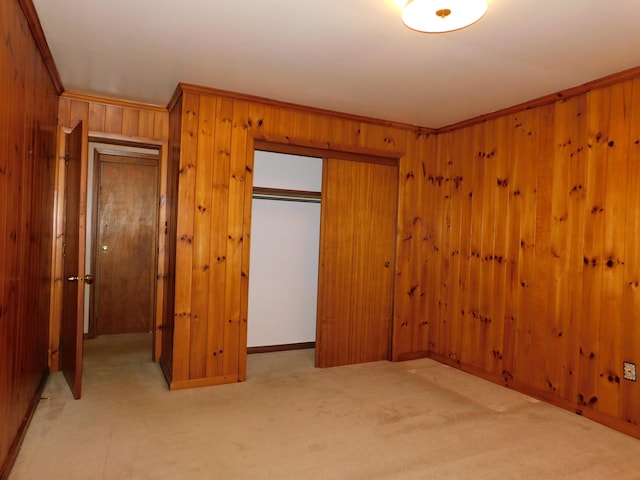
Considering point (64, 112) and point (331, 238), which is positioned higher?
point (64, 112)

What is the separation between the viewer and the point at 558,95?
10.2 ft

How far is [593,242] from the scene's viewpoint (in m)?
2.93

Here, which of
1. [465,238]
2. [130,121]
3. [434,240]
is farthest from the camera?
[434,240]

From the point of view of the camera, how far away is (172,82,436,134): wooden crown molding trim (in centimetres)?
325

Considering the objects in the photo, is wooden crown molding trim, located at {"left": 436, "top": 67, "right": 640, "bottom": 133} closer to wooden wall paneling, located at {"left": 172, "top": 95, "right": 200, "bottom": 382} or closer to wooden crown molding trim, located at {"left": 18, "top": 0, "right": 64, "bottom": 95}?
wooden wall paneling, located at {"left": 172, "top": 95, "right": 200, "bottom": 382}

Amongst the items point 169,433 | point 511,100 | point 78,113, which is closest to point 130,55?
point 78,113

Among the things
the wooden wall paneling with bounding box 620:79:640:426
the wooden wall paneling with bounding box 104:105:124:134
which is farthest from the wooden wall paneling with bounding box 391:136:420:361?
the wooden wall paneling with bounding box 104:105:124:134

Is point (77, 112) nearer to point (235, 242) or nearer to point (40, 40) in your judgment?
point (40, 40)

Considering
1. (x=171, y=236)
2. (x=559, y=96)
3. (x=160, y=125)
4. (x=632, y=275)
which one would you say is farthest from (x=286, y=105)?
(x=632, y=275)

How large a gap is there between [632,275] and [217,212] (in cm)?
297

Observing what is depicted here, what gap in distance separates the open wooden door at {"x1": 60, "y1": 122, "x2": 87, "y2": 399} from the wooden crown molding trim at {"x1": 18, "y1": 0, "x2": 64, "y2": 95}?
38 centimetres

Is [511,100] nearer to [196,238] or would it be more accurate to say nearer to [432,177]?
[432,177]

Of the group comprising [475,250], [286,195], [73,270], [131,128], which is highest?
[131,128]

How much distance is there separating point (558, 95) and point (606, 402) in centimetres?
221
